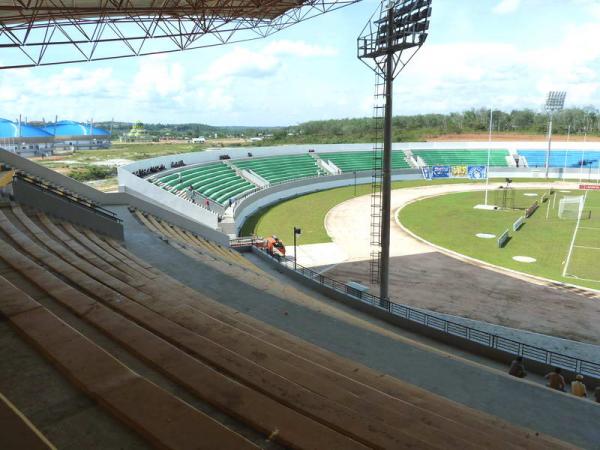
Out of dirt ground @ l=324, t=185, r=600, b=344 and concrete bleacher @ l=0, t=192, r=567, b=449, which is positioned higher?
concrete bleacher @ l=0, t=192, r=567, b=449

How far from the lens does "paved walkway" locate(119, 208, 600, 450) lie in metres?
6.96

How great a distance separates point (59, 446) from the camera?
10.6 feet

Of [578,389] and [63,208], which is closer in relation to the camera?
[578,389]

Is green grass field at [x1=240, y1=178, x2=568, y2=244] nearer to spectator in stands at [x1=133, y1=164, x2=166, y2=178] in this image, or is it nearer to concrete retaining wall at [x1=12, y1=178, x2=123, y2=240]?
spectator in stands at [x1=133, y1=164, x2=166, y2=178]

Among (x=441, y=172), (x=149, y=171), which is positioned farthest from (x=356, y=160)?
(x=149, y=171)

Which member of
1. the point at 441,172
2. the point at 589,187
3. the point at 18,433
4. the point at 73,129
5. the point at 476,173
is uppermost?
the point at 73,129

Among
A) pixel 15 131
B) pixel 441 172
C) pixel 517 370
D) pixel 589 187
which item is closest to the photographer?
pixel 517 370

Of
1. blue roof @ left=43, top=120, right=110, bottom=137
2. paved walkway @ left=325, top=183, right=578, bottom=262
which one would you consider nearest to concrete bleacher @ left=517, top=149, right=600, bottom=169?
paved walkway @ left=325, top=183, right=578, bottom=262

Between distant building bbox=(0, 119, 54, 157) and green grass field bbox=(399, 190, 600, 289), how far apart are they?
75.1 metres

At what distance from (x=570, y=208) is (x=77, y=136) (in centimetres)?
12276

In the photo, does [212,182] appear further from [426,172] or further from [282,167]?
Result: [426,172]

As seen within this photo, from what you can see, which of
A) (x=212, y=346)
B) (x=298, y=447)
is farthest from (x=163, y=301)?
(x=298, y=447)

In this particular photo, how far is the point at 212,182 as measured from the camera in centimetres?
4491

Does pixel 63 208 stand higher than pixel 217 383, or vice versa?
pixel 217 383
